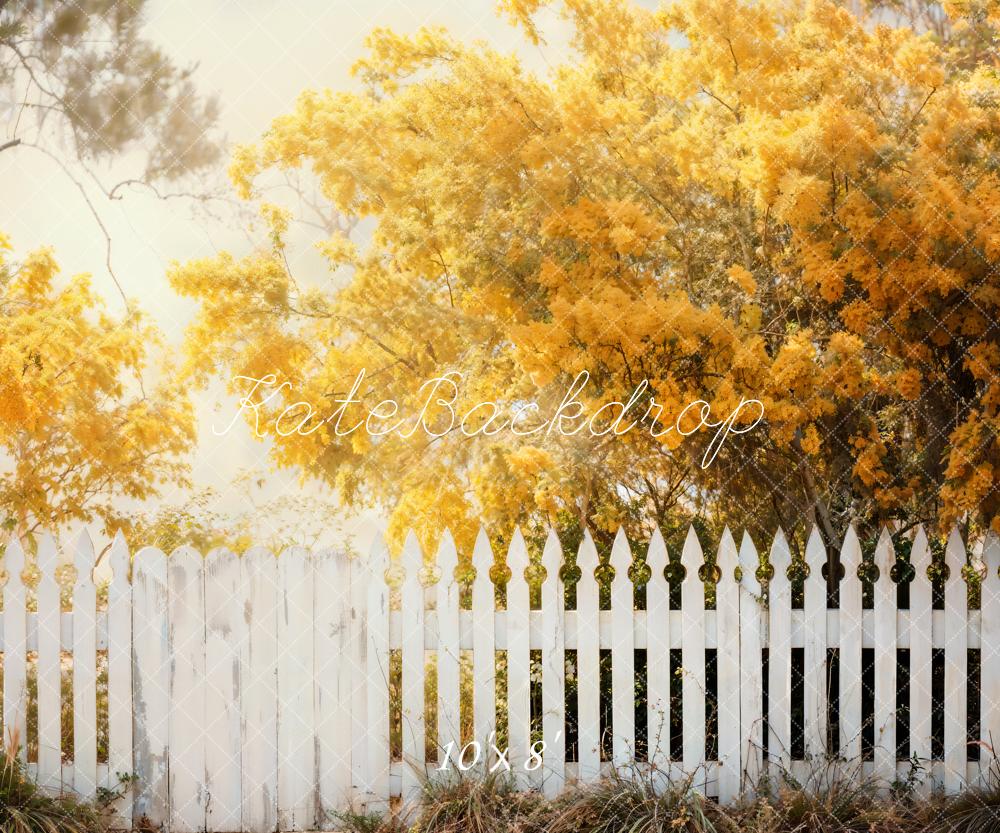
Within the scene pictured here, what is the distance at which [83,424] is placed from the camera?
5.18m

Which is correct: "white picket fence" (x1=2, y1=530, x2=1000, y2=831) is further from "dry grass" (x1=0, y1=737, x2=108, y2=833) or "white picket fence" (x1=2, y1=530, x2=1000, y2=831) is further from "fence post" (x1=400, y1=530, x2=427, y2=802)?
"dry grass" (x1=0, y1=737, x2=108, y2=833)

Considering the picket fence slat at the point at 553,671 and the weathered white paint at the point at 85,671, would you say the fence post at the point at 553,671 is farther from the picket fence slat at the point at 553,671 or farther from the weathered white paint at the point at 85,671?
the weathered white paint at the point at 85,671

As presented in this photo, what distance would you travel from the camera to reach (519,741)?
381 cm

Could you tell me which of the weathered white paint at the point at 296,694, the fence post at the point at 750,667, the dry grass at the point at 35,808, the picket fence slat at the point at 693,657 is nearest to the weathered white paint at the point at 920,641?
the fence post at the point at 750,667

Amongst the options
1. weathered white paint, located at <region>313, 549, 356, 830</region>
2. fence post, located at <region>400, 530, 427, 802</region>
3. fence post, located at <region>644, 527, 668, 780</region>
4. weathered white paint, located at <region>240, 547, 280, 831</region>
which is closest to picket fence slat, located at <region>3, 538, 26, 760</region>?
weathered white paint, located at <region>240, 547, 280, 831</region>

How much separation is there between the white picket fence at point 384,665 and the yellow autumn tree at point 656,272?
0.72 m

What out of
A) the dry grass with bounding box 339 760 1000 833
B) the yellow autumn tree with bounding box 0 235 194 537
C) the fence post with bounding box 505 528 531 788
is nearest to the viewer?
the dry grass with bounding box 339 760 1000 833

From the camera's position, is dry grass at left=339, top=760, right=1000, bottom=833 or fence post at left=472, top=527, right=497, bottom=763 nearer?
dry grass at left=339, top=760, right=1000, bottom=833

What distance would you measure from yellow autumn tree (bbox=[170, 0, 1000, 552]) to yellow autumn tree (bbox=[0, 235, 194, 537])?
27.2 inches

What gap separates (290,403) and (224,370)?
428 mm

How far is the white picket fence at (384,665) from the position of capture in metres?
3.76

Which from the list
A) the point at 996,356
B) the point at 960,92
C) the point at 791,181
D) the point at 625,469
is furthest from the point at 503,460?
the point at 960,92

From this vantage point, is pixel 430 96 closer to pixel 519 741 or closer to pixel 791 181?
pixel 791 181

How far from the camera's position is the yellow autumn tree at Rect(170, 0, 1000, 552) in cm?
385
